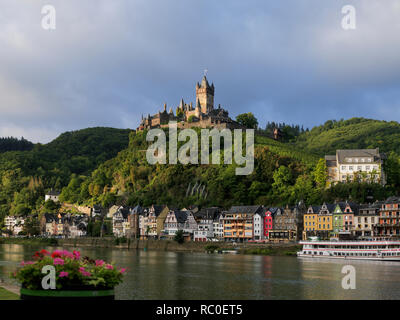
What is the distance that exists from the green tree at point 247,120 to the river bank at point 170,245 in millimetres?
66128

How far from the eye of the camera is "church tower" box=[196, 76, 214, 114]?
180625mm

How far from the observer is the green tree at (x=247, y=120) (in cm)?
16381

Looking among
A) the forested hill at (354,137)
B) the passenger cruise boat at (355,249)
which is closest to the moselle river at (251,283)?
the passenger cruise boat at (355,249)

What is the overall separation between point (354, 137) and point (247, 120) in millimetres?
33444

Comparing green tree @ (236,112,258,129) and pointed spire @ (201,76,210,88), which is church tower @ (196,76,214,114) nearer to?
pointed spire @ (201,76,210,88)

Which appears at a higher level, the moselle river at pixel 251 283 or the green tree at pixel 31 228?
the green tree at pixel 31 228

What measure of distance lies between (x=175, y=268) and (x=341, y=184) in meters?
53.4

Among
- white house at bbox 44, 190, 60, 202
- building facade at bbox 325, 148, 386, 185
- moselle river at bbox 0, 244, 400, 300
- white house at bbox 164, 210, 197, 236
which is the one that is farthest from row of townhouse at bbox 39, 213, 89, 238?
moselle river at bbox 0, 244, 400, 300

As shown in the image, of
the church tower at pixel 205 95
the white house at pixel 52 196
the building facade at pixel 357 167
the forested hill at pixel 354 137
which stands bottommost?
the white house at pixel 52 196

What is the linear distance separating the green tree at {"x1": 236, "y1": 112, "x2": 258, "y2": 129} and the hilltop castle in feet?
12.6

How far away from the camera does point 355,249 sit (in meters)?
75.2

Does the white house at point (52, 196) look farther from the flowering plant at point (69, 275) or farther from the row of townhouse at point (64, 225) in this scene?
the flowering plant at point (69, 275)

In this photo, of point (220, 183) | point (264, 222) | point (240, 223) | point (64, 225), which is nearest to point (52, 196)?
point (64, 225)
